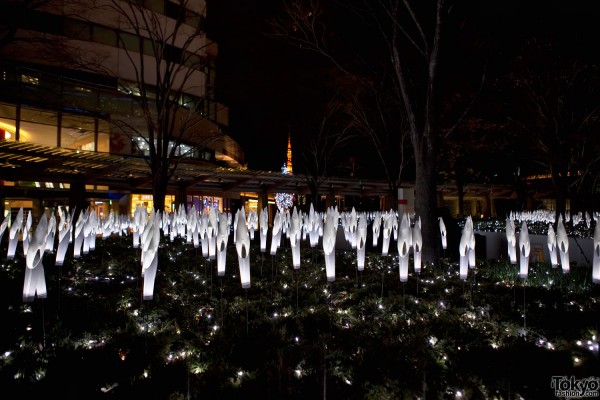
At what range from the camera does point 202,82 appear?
91.1 ft

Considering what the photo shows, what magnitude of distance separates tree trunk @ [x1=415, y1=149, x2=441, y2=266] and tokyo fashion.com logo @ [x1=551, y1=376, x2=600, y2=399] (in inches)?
213

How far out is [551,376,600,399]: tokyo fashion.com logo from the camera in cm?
262

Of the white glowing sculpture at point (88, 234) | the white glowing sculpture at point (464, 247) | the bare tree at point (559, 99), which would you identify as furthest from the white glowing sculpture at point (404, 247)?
the bare tree at point (559, 99)

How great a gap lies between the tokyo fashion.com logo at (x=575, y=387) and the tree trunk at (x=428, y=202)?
5414mm

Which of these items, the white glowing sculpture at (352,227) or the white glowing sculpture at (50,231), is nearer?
the white glowing sculpture at (50,231)

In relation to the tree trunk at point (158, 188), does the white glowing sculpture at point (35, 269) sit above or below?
below

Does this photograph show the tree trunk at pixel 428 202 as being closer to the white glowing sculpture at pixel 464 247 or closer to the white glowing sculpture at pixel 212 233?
the white glowing sculpture at pixel 464 247

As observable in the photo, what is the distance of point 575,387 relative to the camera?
2.72 m

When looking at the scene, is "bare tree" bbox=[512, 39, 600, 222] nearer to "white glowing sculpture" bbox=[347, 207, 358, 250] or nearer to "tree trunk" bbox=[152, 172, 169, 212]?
"white glowing sculpture" bbox=[347, 207, 358, 250]

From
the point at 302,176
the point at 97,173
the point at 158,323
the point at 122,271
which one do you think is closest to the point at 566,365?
the point at 158,323


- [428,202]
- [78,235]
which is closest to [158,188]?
[78,235]

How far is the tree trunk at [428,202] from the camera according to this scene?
8234 mm

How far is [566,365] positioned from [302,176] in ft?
73.4

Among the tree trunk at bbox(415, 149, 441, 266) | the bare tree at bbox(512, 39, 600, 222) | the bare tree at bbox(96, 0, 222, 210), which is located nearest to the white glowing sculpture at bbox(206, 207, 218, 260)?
the tree trunk at bbox(415, 149, 441, 266)
